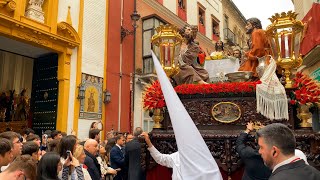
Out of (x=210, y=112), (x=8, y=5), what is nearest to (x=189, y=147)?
(x=210, y=112)

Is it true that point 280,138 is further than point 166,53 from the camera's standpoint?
No

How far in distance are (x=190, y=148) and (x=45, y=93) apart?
33.1ft

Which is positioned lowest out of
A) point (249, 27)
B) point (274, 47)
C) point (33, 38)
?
point (274, 47)

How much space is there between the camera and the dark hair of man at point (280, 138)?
7.03ft

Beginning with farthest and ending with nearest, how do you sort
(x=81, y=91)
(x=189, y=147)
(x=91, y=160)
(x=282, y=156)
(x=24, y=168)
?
(x=81, y=91)
(x=91, y=160)
(x=189, y=147)
(x=24, y=168)
(x=282, y=156)

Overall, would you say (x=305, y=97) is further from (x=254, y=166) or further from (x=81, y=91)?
(x=81, y=91)

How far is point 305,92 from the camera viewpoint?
178 inches

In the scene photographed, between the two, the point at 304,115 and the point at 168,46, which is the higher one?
the point at 168,46

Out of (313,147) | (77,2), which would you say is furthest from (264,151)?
(77,2)

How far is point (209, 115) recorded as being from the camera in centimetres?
516

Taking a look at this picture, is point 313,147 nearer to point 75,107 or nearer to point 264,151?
point 264,151

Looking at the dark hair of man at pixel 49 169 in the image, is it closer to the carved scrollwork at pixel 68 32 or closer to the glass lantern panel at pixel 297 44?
the glass lantern panel at pixel 297 44

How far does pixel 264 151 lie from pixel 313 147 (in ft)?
8.29

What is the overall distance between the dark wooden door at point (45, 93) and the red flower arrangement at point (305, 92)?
29.1 feet
